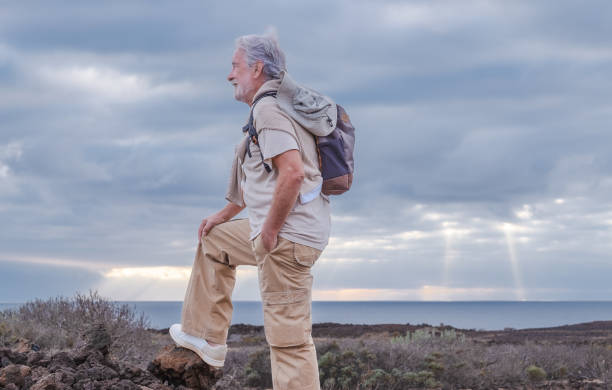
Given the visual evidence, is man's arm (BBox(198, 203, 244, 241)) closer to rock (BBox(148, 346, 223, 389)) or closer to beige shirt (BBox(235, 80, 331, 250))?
beige shirt (BBox(235, 80, 331, 250))

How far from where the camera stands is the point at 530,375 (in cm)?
991

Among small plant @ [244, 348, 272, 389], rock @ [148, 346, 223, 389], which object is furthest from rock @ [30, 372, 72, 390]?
small plant @ [244, 348, 272, 389]

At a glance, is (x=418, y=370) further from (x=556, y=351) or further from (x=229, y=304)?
(x=229, y=304)

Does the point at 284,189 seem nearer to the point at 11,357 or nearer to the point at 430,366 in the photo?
the point at 11,357

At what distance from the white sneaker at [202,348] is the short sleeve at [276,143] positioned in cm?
169

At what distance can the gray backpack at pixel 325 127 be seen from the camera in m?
4.48

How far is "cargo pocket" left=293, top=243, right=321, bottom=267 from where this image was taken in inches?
171

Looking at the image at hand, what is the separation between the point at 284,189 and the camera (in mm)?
4176

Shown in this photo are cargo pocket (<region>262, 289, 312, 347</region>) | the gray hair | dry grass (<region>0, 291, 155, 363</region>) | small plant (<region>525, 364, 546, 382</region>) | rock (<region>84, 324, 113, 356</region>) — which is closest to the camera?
cargo pocket (<region>262, 289, 312, 347</region>)

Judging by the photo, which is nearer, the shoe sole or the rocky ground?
the rocky ground

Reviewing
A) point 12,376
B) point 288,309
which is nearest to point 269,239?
point 288,309

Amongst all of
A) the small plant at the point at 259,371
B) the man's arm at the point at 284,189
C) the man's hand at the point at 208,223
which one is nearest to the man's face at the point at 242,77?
the man's arm at the point at 284,189

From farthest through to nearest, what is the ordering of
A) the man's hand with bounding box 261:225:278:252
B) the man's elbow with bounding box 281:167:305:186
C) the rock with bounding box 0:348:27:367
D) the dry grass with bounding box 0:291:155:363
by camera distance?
the dry grass with bounding box 0:291:155:363 → the rock with bounding box 0:348:27:367 → the man's hand with bounding box 261:225:278:252 → the man's elbow with bounding box 281:167:305:186

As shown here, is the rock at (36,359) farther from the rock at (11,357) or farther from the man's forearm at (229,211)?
the man's forearm at (229,211)
